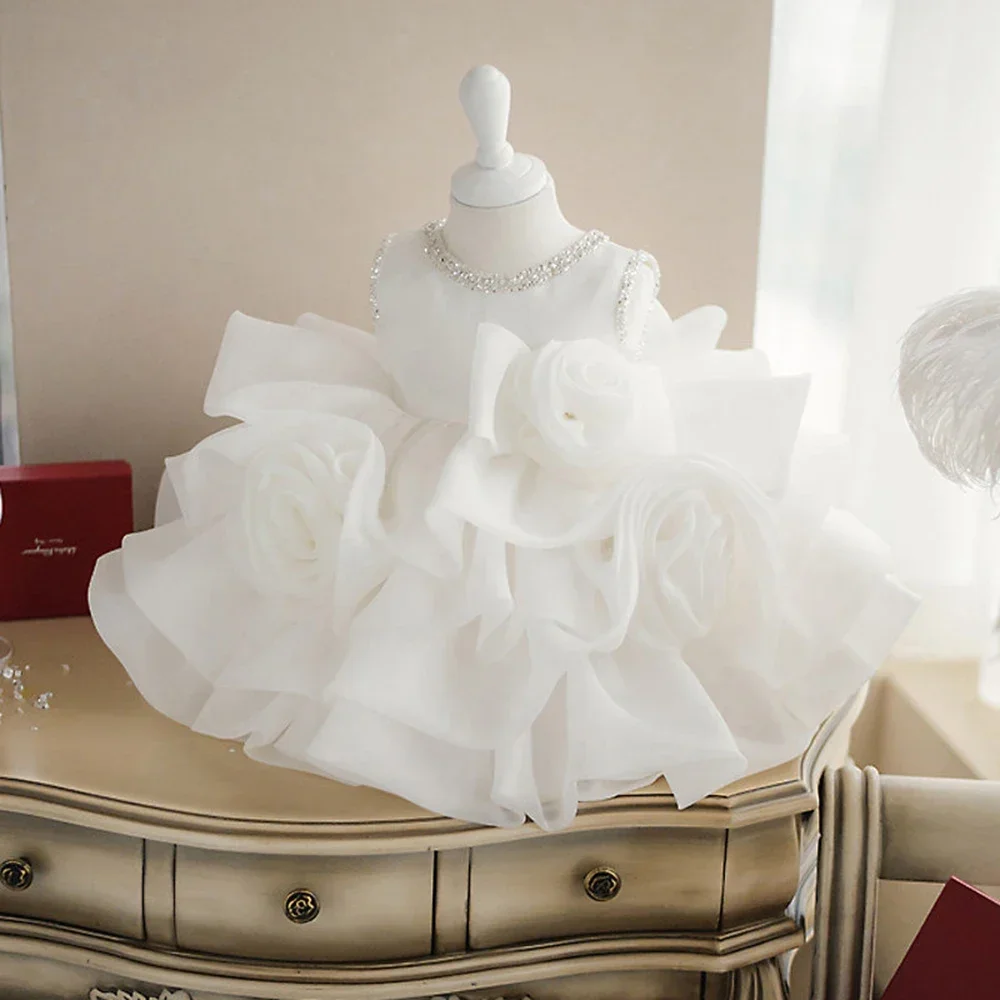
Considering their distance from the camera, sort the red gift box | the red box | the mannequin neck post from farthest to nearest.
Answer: the red box, the mannequin neck post, the red gift box

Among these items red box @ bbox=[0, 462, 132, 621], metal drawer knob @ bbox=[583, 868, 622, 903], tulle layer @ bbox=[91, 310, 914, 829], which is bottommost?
metal drawer knob @ bbox=[583, 868, 622, 903]

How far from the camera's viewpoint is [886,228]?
1.49m

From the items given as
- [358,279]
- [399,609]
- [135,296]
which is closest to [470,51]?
[358,279]

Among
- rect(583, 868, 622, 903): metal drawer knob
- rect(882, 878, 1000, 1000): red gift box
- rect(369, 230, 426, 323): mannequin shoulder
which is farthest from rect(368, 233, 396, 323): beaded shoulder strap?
rect(882, 878, 1000, 1000): red gift box

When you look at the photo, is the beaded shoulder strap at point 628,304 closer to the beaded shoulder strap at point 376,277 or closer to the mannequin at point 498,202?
the mannequin at point 498,202

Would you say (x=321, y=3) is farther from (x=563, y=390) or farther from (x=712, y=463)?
(x=712, y=463)

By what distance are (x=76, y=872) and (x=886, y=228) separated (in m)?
1.18

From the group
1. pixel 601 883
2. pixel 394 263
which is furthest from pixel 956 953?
pixel 394 263

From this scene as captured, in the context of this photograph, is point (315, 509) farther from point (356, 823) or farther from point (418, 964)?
point (418, 964)

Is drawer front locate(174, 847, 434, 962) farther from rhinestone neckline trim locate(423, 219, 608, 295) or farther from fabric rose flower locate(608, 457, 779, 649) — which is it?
rhinestone neckline trim locate(423, 219, 608, 295)

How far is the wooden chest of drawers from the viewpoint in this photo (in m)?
0.99

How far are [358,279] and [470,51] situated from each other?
1.01ft

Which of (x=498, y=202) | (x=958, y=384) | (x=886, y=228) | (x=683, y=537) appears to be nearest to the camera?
(x=958, y=384)

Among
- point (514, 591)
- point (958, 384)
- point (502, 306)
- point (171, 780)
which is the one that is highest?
point (502, 306)
